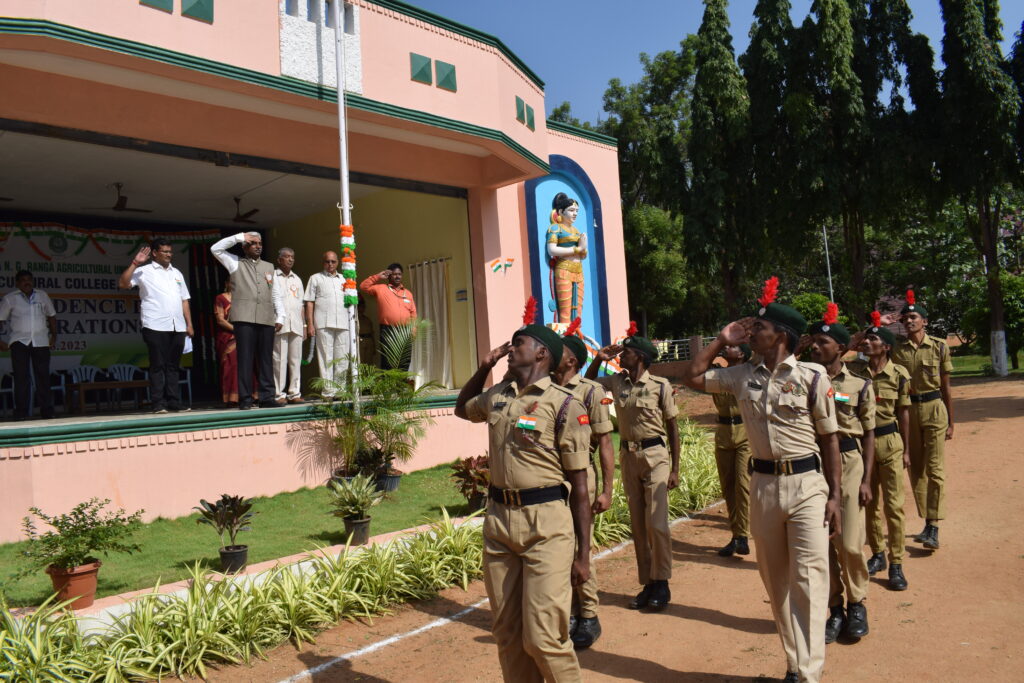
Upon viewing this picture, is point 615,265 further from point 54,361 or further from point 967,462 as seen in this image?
point 54,361

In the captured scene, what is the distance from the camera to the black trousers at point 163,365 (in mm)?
8102

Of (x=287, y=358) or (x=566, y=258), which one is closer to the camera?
(x=287, y=358)

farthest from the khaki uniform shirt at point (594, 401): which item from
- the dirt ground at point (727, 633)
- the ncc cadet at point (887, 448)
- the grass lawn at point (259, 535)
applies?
the grass lawn at point (259, 535)

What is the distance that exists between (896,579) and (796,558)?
2.17 metres

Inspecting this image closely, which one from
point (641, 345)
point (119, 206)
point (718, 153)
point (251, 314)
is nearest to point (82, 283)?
point (119, 206)

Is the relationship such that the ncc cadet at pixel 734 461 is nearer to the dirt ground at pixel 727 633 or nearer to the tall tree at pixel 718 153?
the dirt ground at pixel 727 633

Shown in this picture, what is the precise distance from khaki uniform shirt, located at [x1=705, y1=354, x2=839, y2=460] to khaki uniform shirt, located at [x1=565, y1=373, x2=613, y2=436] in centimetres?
85

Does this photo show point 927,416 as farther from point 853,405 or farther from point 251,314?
point 251,314

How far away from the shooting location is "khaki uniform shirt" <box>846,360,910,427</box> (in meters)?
5.83

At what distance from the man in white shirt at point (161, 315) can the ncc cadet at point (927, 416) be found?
705 centimetres

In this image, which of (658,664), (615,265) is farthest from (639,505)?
(615,265)

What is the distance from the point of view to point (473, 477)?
745cm

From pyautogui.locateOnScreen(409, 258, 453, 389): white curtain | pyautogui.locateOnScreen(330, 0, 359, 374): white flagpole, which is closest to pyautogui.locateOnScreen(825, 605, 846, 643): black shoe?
pyautogui.locateOnScreen(330, 0, 359, 374): white flagpole

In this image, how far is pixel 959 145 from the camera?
1720 cm
